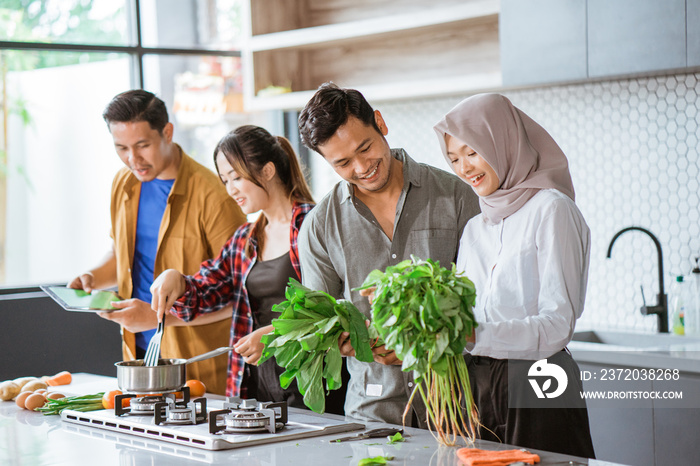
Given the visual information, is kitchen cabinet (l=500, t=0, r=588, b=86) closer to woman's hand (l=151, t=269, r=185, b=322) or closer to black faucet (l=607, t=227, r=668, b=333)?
black faucet (l=607, t=227, r=668, b=333)

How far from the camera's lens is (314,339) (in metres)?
1.98

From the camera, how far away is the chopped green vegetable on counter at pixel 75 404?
8.18 feet

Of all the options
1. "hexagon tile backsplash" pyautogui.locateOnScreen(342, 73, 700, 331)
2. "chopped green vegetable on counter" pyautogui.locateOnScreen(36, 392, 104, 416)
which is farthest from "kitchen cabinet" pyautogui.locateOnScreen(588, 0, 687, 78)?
"chopped green vegetable on counter" pyautogui.locateOnScreen(36, 392, 104, 416)

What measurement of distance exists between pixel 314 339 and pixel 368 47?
2979mm

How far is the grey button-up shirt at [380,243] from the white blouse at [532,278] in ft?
0.81

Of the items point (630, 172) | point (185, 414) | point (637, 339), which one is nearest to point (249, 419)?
point (185, 414)

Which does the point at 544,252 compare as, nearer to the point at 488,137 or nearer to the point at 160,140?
the point at 488,137

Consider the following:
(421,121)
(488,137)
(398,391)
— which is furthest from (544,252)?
(421,121)

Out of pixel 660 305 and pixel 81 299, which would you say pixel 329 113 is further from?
pixel 660 305

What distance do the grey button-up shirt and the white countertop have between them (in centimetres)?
19

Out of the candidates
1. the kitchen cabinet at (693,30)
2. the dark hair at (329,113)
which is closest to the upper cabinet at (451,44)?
the kitchen cabinet at (693,30)

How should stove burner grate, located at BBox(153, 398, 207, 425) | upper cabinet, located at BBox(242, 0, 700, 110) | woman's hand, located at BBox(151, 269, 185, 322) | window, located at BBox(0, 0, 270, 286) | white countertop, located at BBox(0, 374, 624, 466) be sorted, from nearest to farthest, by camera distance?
1. white countertop, located at BBox(0, 374, 624, 466)
2. stove burner grate, located at BBox(153, 398, 207, 425)
3. woman's hand, located at BBox(151, 269, 185, 322)
4. upper cabinet, located at BBox(242, 0, 700, 110)
5. window, located at BBox(0, 0, 270, 286)

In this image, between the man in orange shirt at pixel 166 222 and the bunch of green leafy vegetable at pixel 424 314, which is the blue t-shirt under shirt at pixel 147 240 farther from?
the bunch of green leafy vegetable at pixel 424 314

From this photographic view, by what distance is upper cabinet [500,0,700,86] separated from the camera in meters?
3.05
